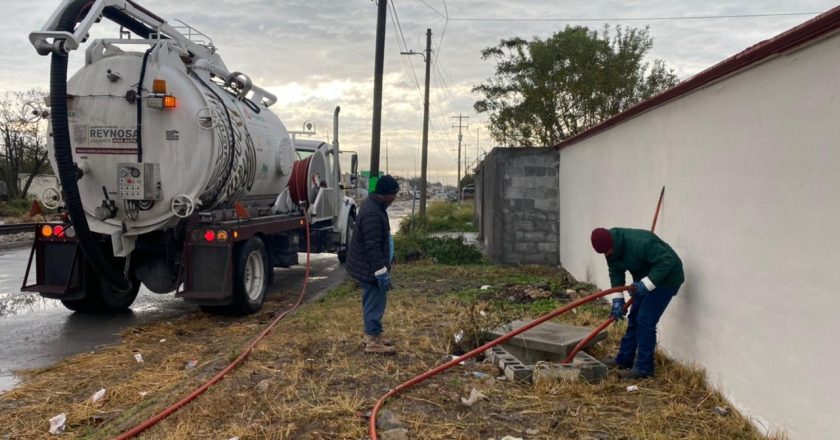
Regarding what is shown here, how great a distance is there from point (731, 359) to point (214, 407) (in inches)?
147

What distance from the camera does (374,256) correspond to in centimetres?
578

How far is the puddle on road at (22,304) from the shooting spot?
337 inches

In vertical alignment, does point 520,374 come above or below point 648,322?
below

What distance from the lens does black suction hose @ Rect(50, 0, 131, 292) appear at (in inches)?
258

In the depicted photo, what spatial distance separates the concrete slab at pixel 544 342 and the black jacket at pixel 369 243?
1302 mm

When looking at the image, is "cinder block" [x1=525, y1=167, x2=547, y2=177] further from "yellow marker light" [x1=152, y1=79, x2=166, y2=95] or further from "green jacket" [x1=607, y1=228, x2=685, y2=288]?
"yellow marker light" [x1=152, y1=79, x2=166, y2=95]

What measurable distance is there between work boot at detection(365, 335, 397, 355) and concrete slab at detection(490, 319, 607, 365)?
3.25ft

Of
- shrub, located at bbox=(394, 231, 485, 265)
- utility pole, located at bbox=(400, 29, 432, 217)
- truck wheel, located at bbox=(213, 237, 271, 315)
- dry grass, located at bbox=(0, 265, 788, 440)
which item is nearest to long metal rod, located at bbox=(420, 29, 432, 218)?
utility pole, located at bbox=(400, 29, 432, 217)

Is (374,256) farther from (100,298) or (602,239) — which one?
(100,298)

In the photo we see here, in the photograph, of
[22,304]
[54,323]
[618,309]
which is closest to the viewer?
[618,309]

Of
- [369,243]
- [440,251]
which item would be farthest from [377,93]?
[369,243]

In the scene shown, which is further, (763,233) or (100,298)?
(100,298)

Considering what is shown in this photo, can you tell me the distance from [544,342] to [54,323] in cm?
632

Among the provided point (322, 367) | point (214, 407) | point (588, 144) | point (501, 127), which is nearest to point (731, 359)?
point (322, 367)
